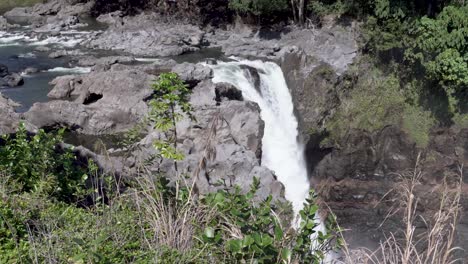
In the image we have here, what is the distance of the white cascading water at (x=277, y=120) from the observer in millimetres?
18453

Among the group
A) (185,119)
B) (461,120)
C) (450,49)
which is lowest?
(461,120)

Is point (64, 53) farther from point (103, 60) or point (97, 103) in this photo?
point (97, 103)

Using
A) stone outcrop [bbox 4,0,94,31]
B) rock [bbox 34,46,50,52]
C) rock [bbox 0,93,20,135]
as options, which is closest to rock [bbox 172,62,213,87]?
rock [bbox 0,93,20,135]

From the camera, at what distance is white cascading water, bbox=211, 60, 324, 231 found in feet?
60.5

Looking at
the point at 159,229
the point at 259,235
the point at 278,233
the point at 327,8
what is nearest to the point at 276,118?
the point at 327,8

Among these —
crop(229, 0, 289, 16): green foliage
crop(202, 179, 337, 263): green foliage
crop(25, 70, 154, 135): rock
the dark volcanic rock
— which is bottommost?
the dark volcanic rock

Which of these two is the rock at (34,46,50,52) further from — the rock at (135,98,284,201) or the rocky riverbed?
the rock at (135,98,284,201)

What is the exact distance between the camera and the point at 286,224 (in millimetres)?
4840

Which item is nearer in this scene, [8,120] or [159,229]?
[159,229]

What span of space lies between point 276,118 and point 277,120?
10 centimetres

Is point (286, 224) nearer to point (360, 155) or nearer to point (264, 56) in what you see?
point (360, 155)

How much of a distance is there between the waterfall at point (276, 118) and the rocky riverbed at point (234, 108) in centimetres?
37

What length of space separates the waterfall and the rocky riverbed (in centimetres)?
37

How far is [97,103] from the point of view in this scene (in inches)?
787
